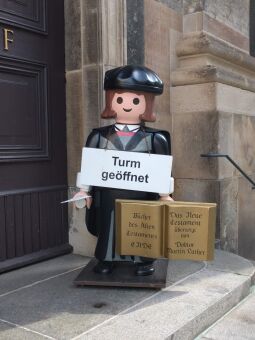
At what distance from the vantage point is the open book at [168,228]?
9.70ft

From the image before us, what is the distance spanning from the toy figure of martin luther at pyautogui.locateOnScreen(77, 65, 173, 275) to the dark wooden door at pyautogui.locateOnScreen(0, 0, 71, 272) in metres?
0.79

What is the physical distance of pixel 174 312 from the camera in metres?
2.75

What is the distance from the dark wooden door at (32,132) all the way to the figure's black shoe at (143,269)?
1025 millimetres

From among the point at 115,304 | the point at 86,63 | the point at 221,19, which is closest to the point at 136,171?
the point at 115,304

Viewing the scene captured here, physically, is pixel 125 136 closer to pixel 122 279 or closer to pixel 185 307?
pixel 122 279

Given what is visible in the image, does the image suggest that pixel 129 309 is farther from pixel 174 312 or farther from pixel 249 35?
pixel 249 35

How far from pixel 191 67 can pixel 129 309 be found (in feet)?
9.20

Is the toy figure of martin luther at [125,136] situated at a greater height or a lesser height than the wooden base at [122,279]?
greater

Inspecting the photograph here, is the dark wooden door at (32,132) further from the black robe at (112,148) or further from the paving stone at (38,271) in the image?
the black robe at (112,148)

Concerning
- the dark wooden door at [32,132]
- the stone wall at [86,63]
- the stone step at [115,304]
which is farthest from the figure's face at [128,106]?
the stone step at [115,304]

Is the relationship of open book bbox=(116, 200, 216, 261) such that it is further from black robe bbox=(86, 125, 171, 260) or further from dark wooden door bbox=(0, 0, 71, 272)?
dark wooden door bbox=(0, 0, 71, 272)

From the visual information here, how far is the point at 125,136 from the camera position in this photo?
3.14 metres

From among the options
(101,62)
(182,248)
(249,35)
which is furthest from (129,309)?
→ (249,35)

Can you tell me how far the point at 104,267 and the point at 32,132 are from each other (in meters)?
1.34
